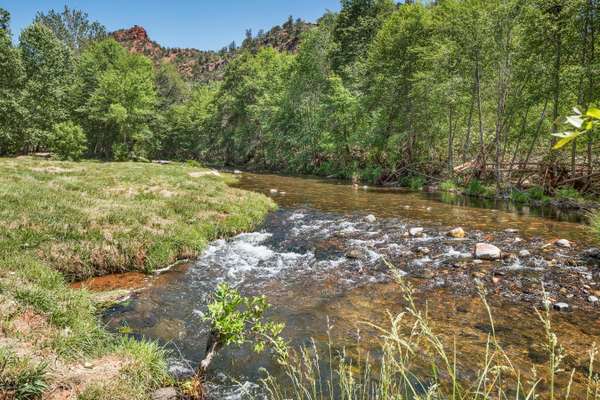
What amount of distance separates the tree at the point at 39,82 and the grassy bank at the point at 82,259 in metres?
31.5

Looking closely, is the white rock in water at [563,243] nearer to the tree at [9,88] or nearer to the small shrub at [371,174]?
the small shrub at [371,174]

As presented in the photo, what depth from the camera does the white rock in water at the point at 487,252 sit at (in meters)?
9.65

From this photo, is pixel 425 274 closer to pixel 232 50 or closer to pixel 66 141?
pixel 66 141

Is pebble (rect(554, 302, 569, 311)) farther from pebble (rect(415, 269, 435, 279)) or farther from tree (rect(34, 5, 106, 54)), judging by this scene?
tree (rect(34, 5, 106, 54))

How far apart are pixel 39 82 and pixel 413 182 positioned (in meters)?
45.8

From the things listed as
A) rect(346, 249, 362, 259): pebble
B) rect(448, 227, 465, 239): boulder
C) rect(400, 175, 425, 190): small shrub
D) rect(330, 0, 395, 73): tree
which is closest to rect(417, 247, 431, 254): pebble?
rect(346, 249, 362, 259): pebble

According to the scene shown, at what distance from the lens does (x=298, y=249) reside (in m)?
11.0

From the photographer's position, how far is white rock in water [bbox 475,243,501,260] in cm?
965

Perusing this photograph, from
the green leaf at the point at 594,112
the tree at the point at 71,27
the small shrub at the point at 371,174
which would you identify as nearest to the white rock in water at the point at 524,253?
the green leaf at the point at 594,112

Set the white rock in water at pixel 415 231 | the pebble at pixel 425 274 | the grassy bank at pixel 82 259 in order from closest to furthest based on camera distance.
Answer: the grassy bank at pixel 82 259 → the pebble at pixel 425 274 → the white rock in water at pixel 415 231

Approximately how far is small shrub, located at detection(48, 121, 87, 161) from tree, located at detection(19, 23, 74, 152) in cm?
327

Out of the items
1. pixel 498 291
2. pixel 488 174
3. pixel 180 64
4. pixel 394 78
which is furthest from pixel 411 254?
pixel 180 64

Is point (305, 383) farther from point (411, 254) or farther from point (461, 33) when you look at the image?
point (461, 33)

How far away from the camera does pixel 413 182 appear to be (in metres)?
28.3
